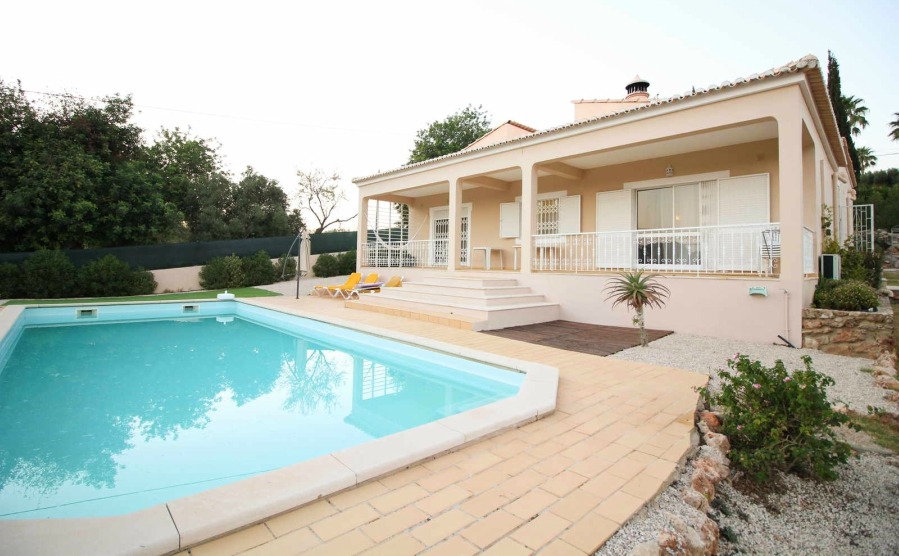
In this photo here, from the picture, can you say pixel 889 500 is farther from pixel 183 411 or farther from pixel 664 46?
pixel 664 46

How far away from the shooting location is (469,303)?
362 inches

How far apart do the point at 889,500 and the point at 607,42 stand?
1345 centimetres

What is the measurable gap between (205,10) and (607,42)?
11637mm

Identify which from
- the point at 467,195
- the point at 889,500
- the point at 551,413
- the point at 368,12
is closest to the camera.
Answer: the point at 889,500

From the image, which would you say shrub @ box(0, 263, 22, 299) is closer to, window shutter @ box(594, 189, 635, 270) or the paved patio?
the paved patio

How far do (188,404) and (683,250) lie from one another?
9.88 meters

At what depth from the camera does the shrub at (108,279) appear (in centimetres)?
1429

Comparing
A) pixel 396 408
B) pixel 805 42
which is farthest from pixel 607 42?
pixel 396 408

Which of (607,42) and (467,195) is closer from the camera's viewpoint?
(607,42)

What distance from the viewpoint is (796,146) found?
262 inches

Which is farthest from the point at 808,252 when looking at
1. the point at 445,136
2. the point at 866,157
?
the point at 866,157

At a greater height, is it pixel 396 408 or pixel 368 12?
pixel 368 12

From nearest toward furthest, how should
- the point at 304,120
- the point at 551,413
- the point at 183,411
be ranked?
the point at 551,413
the point at 183,411
the point at 304,120

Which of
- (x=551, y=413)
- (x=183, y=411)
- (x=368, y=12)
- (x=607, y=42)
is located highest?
(x=368, y=12)
